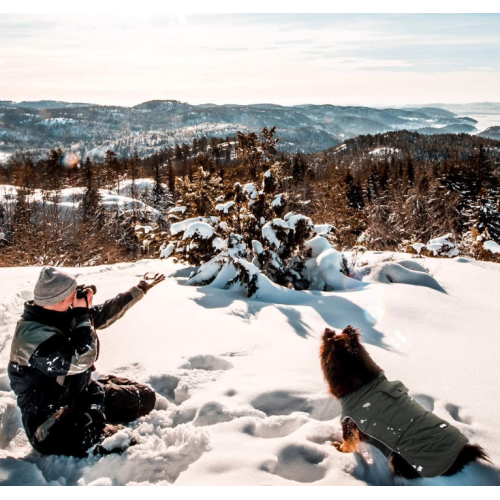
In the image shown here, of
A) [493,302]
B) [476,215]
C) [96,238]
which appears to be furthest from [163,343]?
[476,215]

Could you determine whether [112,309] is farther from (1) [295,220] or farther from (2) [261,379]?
(1) [295,220]

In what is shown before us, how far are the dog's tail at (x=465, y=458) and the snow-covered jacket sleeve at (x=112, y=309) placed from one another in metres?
2.61

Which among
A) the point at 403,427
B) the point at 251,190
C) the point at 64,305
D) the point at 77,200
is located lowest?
the point at 77,200

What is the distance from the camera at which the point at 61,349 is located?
2.32m

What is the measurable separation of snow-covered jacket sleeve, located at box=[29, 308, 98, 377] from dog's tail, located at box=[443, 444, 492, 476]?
236 centimetres

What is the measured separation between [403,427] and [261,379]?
1.49 m

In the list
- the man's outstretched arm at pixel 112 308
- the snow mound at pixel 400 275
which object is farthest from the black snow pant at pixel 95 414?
the snow mound at pixel 400 275

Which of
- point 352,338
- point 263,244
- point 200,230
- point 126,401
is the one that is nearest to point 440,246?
point 263,244

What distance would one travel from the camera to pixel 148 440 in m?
2.67

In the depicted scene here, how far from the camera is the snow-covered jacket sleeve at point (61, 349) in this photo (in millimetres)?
2291

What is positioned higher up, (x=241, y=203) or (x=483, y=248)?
(x=241, y=203)

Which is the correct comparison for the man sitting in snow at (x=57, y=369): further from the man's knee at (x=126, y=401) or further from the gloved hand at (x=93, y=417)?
the man's knee at (x=126, y=401)

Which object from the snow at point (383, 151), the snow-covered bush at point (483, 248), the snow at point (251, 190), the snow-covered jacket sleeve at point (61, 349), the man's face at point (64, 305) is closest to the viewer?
the snow-covered jacket sleeve at point (61, 349)

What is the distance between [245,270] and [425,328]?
336cm
